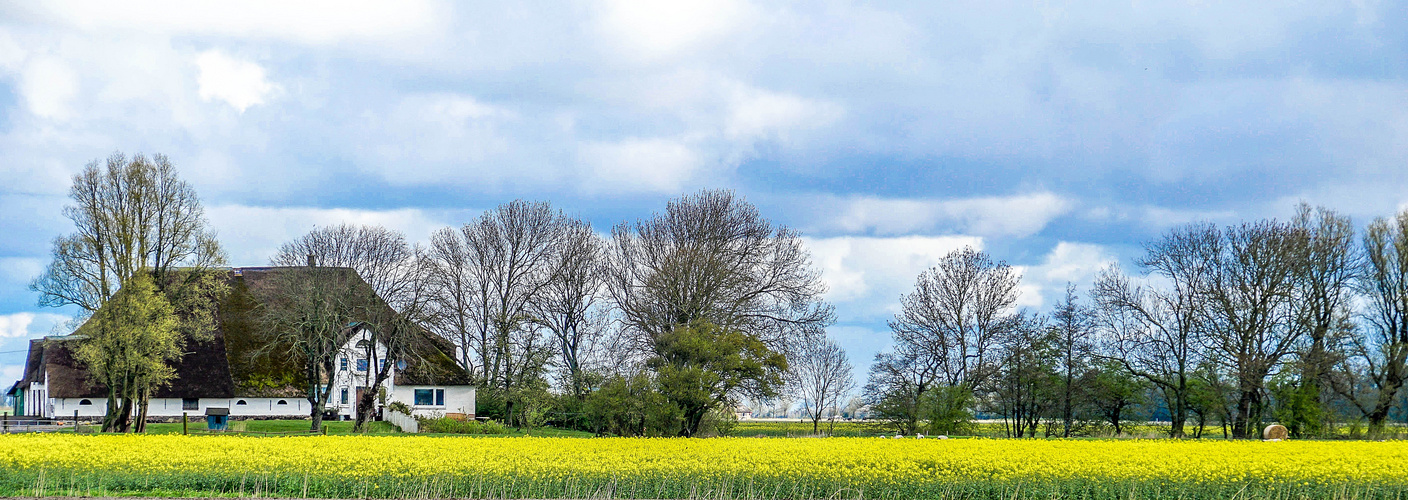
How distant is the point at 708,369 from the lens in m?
39.4

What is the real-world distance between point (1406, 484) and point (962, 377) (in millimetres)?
27136

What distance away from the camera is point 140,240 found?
44344mm

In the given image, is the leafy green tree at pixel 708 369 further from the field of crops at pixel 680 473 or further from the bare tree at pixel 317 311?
the bare tree at pixel 317 311

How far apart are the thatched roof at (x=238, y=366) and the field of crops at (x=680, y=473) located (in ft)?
105

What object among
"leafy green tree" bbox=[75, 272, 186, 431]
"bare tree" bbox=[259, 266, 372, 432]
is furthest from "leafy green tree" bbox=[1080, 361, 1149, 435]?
"leafy green tree" bbox=[75, 272, 186, 431]

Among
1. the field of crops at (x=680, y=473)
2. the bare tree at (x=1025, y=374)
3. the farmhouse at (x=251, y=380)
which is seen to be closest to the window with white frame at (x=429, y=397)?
the farmhouse at (x=251, y=380)

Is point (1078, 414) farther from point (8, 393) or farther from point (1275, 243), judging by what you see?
point (8, 393)

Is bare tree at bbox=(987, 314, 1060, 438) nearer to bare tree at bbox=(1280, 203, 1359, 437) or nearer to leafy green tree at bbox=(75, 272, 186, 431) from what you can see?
bare tree at bbox=(1280, 203, 1359, 437)

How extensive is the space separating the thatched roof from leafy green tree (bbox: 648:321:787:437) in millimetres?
20238

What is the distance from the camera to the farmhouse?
194 ft

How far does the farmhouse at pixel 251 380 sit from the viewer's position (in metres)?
59.2

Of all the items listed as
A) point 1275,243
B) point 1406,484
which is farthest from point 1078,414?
point 1406,484

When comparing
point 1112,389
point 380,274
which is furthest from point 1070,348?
point 380,274

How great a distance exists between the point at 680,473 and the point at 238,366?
47.2 meters
